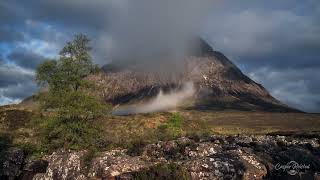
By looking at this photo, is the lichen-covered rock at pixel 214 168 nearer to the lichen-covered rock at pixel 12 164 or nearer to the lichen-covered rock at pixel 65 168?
the lichen-covered rock at pixel 65 168

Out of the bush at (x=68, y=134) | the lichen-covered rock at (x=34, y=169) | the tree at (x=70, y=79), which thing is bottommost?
the lichen-covered rock at (x=34, y=169)

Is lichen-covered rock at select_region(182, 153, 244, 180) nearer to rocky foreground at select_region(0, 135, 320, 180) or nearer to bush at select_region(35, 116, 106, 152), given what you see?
rocky foreground at select_region(0, 135, 320, 180)

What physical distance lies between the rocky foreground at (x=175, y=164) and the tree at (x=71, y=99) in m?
7.08

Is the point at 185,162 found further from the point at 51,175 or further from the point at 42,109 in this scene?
the point at 42,109

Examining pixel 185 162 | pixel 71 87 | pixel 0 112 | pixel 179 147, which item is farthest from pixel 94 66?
pixel 0 112

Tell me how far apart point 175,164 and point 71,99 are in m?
24.2

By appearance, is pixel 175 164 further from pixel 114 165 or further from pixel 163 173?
pixel 114 165

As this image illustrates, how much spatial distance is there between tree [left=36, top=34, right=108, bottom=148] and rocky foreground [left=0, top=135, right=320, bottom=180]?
23.2 ft

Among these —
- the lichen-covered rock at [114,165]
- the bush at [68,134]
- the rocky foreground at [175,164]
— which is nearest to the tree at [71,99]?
the bush at [68,134]

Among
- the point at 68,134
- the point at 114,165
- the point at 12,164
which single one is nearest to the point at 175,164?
the point at 114,165

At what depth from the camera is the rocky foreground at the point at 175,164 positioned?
145ft

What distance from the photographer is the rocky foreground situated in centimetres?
4422

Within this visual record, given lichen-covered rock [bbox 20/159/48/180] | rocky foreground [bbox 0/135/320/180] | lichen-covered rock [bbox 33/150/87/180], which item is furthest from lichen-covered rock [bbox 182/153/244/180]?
lichen-covered rock [bbox 20/159/48/180]

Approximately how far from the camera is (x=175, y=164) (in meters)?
44.9
